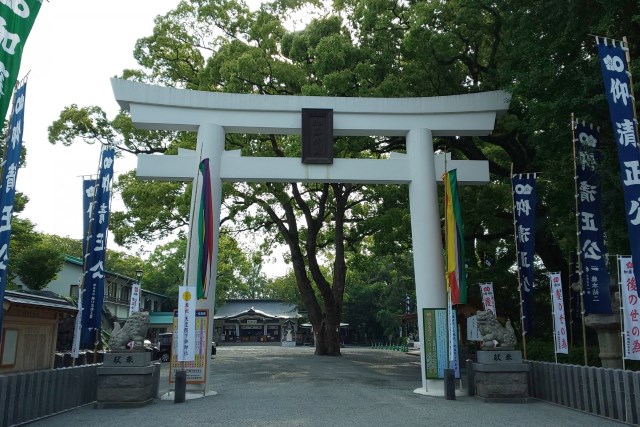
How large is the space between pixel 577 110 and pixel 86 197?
10020 millimetres

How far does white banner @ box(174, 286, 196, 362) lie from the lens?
28.7ft

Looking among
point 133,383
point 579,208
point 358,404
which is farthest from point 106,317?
point 579,208

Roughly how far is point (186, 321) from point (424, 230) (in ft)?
17.6

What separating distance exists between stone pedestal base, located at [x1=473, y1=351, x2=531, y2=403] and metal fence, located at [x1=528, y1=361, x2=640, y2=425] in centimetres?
42

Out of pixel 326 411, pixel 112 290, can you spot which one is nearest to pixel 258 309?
pixel 112 290

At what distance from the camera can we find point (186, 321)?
8.86 m

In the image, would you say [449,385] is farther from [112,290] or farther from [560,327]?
[112,290]

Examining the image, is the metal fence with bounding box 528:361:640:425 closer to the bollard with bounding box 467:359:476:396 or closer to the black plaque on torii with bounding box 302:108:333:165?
the bollard with bounding box 467:359:476:396

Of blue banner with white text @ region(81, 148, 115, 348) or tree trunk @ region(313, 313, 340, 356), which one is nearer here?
blue banner with white text @ region(81, 148, 115, 348)

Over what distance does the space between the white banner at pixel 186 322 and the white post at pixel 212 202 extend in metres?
0.60

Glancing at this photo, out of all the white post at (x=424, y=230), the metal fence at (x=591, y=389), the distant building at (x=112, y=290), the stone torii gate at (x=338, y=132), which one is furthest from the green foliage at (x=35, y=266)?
the metal fence at (x=591, y=389)

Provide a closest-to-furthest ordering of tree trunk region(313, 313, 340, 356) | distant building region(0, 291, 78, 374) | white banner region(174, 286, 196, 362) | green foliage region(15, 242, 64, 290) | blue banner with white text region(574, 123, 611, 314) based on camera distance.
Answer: blue banner with white text region(574, 123, 611, 314), white banner region(174, 286, 196, 362), distant building region(0, 291, 78, 374), green foliage region(15, 242, 64, 290), tree trunk region(313, 313, 340, 356)

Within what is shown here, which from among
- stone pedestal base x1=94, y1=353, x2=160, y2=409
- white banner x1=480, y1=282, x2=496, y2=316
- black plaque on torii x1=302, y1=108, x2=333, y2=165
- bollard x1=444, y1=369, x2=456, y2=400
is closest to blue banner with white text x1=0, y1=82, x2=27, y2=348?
stone pedestal base x1=94, y1=353, x2=160, y2=409

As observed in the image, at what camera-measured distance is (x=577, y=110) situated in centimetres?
905
